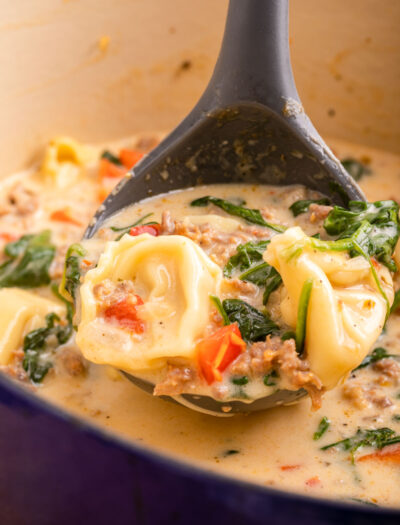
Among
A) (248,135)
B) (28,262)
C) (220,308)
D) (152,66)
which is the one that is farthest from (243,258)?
(152,66)

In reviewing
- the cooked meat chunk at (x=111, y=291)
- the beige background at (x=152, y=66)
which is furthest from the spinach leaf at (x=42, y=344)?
the beige background at (x=152, y=66)

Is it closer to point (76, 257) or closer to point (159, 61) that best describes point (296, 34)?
point (159, 61)

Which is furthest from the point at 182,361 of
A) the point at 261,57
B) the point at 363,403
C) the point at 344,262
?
the point at 261,57

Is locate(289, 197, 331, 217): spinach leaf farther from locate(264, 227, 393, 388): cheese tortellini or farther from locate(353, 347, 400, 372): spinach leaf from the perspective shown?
locate(353, 347, 400, 372): spinach leaf

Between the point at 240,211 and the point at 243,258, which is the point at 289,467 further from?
the point at 240,211

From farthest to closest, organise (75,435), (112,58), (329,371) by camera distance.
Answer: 1. (112,58)
2. (329,371)
3. (75,435)

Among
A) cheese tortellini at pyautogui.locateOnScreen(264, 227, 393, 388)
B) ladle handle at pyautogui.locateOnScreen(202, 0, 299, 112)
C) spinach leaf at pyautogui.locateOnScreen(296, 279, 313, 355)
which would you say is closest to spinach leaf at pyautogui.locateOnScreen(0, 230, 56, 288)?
ladle handle at pyautogui.locateOnScreen(202, 0, 299, 112)

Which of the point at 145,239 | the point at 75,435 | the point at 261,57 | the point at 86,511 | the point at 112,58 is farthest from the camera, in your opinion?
the point at 112,58
